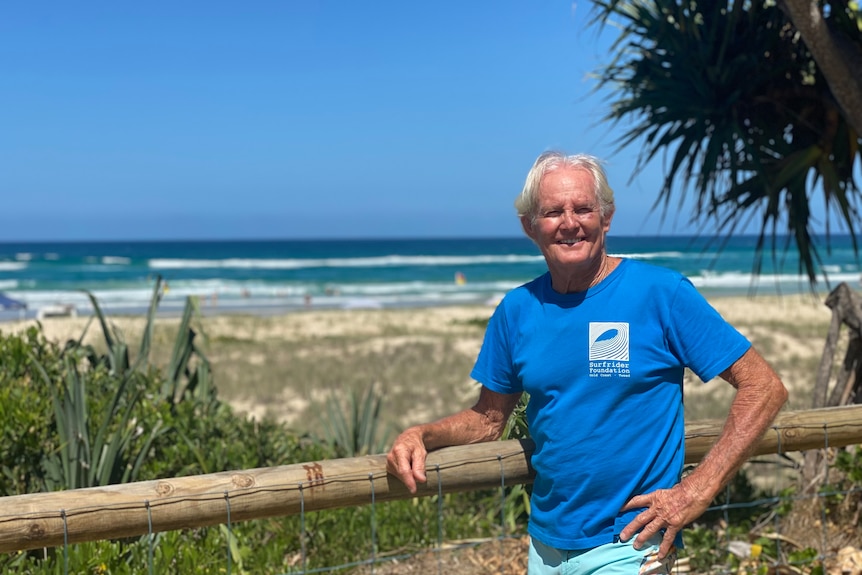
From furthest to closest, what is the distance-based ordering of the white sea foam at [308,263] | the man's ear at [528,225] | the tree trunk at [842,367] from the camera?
the white sea foam at [308,263] < the tree trunk at [842,367] < the man's ear at [528,225]

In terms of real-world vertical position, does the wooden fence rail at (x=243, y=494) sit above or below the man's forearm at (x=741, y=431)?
below

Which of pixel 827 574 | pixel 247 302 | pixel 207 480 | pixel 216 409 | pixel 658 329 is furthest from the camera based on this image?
pixel 247 302

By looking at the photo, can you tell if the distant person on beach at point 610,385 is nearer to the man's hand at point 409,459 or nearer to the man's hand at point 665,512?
the man's hand at point 665,512

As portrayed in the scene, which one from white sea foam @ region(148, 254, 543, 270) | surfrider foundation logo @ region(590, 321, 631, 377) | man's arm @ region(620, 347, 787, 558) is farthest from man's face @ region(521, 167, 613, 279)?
white sea foam @ region(148, 254, 543, 270)

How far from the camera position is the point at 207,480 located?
7.34 ft

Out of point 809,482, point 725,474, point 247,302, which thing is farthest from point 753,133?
point 247,302

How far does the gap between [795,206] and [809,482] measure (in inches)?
114

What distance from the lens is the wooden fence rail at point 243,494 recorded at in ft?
6.91

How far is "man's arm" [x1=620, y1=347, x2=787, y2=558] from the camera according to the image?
79.2 inches

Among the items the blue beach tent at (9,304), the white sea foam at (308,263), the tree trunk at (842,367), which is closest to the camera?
the tree trunk at (842,367)

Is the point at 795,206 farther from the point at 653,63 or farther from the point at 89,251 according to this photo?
the point at 89,251


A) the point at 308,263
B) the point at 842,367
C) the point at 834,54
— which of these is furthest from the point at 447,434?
the point at 308,263

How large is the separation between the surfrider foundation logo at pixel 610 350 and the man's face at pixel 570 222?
0.16 metres

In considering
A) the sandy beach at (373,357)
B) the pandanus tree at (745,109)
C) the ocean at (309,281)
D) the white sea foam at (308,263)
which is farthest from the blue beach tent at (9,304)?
the white sea foam at (308,263)
